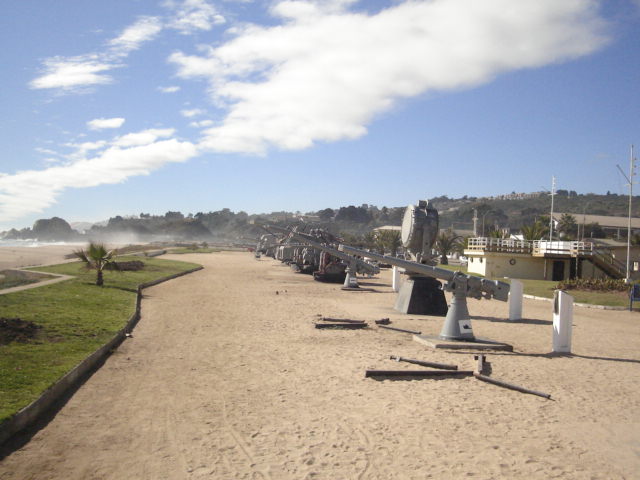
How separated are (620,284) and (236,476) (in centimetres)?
2952

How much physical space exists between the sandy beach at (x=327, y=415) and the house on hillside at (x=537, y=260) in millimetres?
25811

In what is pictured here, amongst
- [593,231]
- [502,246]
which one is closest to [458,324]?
[502,246]

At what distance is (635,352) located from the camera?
1415 cm

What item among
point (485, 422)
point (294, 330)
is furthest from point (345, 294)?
point (485, 422)

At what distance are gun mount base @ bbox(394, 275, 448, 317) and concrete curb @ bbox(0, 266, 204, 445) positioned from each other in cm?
1007

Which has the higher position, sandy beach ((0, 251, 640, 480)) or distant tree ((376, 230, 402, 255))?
distant tree ((376, 230, 402, 255))

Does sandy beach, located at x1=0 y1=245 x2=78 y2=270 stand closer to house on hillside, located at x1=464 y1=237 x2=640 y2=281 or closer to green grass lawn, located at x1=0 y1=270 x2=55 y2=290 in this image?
green grass lawn, located at x1=0 y1=270 x2=55 y2=290

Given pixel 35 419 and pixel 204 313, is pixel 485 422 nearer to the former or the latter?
pixel 35 419

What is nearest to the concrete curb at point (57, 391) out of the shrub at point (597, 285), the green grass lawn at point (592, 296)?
the green grass lawn at point (592, 296)

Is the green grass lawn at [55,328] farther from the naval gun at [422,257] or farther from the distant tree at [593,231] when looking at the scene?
the distant tree at [593,231]

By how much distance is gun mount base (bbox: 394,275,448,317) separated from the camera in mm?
20156

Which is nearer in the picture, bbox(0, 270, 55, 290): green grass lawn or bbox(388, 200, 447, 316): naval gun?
bbox(388, 200, 447, 316): naval gun

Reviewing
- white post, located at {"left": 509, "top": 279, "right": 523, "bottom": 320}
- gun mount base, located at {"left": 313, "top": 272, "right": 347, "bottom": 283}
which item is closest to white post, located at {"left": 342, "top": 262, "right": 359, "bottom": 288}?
gun mount base, located at {"left": 313, "top": 272, "right": 347, "bottom": 283}

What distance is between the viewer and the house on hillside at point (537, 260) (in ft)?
130
